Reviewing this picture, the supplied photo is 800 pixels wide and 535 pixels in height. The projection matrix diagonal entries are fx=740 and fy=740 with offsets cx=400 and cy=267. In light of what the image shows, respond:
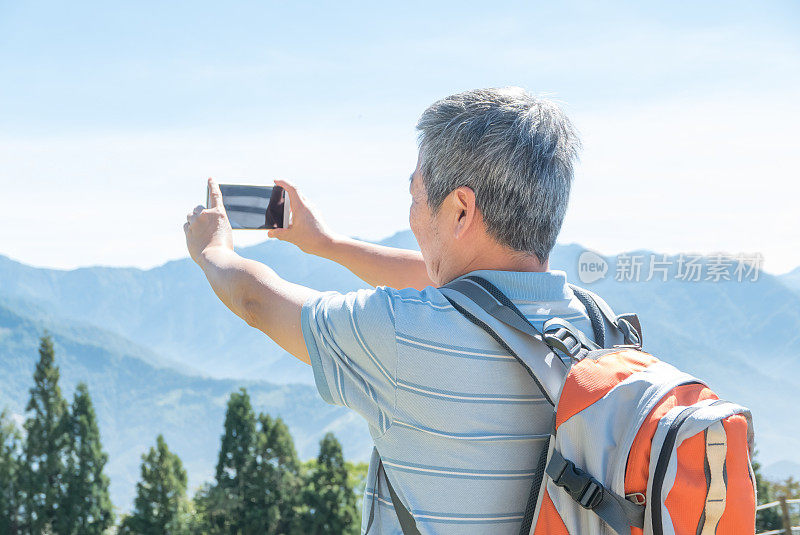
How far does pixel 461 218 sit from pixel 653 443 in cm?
44

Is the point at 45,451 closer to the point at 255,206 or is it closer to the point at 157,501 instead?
the point at 157,501

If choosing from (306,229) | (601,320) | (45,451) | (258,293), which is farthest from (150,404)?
(601,320)

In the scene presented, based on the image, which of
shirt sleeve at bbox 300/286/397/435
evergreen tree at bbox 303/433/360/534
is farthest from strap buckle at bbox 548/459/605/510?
evergreen tree at bbox 303/433/360/534

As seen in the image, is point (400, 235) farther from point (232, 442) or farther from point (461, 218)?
point (461, 218)

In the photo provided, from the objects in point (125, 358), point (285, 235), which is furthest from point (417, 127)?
point (125, 358)

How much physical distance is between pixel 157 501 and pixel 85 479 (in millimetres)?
2559

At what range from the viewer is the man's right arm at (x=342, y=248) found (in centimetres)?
179

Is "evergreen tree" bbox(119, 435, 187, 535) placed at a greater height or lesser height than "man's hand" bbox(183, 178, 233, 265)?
lesser

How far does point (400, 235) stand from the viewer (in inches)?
7466

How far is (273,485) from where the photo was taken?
15750 mm

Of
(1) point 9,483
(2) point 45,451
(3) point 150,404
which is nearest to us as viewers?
(2) point 45,451

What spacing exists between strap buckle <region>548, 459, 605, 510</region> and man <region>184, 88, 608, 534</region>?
114 mm

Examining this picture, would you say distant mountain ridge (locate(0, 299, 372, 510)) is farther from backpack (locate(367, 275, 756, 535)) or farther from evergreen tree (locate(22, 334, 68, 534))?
backpack (locate(367, 275, 756, 535))

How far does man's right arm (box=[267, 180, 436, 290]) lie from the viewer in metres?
1.79
